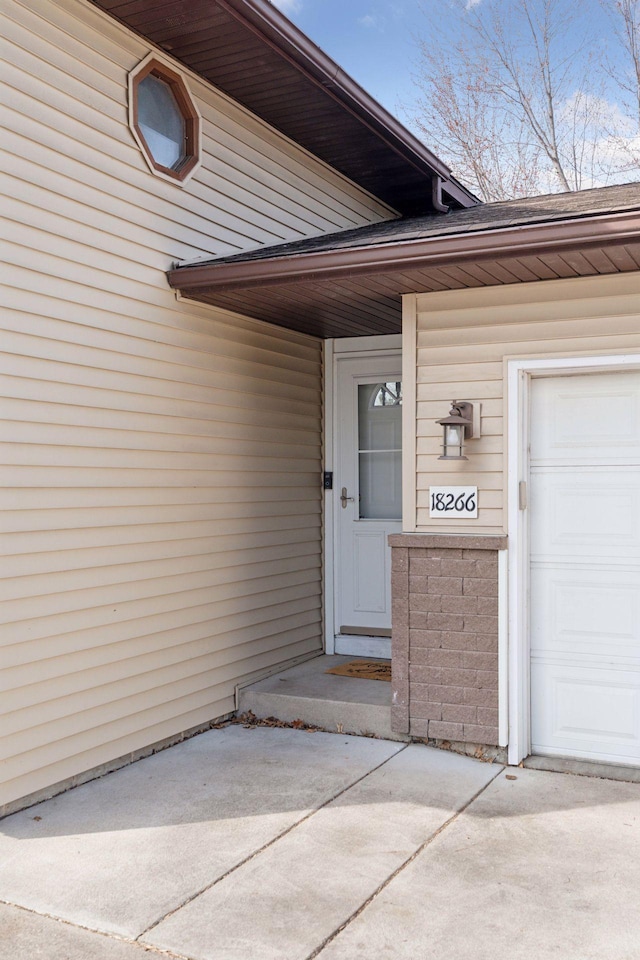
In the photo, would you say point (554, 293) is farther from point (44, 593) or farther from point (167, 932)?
point (167, 932)

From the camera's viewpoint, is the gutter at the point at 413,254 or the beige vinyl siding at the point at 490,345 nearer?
the gutter at the point at 413,254

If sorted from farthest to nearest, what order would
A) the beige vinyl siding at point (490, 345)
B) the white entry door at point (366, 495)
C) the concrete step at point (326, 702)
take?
the white entry door at point (366, 495) → the concrete step at point (326, 702) → the beige vinyl siding at point (490, 345)

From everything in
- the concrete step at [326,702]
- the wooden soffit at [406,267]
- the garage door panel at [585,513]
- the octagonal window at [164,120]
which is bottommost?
the concrete step at [326,702]


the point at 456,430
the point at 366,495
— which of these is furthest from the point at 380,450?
the point at 456,430

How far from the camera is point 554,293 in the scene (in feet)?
14.2

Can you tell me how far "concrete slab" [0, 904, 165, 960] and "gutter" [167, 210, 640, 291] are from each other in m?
3.05

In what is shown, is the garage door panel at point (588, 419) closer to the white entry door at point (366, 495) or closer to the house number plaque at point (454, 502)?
the house number plaque at point (454, 502)

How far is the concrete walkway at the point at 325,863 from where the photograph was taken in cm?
275

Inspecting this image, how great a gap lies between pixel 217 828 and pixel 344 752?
1.11 meters

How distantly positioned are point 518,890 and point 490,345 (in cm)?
258

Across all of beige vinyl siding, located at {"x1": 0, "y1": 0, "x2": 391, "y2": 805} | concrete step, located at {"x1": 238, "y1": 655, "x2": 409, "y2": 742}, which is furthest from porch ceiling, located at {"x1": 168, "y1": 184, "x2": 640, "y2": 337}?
concrete step, located at {"x1": 238, "y1": 655, "x2": 409, "y2": 742}

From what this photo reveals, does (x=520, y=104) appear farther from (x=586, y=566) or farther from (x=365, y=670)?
(x=586, y=566)

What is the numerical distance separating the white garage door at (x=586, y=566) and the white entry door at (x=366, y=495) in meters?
1.87

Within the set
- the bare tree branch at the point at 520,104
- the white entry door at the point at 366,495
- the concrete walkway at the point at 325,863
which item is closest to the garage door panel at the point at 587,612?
the concrete walkway at the point at 325,863
